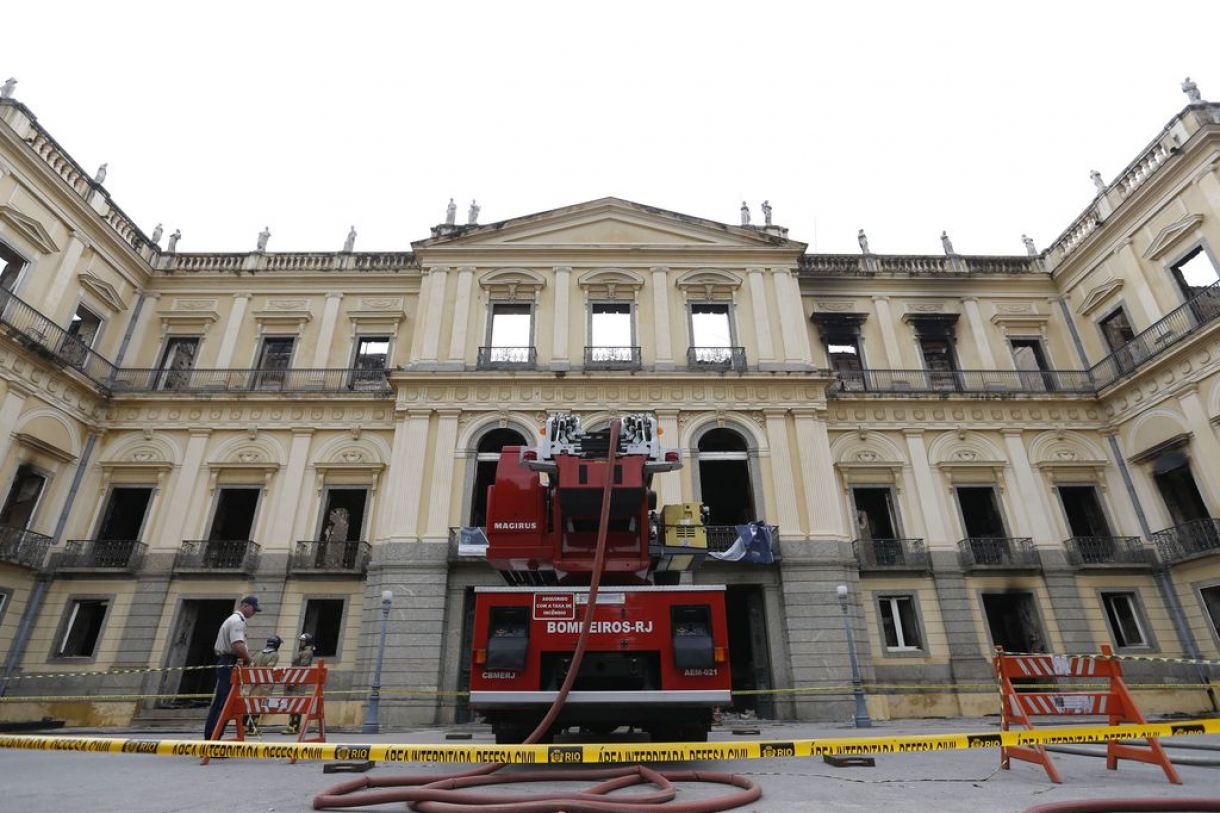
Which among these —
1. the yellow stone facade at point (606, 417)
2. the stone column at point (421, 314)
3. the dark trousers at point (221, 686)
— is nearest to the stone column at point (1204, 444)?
the yellow stone facade at point (606, 417)

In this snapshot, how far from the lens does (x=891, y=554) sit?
1628 cm

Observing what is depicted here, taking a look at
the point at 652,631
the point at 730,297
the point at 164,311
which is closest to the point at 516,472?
the point at 652,631

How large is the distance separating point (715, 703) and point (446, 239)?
15994 millimetres

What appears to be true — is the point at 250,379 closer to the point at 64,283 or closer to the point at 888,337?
the point at 64,283

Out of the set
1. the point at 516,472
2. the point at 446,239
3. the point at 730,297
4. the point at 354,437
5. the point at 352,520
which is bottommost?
the point at 516,472

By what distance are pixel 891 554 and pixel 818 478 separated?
295cm

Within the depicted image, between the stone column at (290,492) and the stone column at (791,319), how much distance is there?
1371cm

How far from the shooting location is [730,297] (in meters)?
18.6

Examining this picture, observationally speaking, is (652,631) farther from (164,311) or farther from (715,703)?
(164,311)

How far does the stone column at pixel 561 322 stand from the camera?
56.7ft

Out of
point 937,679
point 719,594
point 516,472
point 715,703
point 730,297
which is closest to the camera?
point 715,703

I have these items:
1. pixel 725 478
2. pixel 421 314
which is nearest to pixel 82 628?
pixel 421 314

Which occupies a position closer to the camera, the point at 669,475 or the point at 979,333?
the point at 669,475

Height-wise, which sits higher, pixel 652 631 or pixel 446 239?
pixel 446 239
